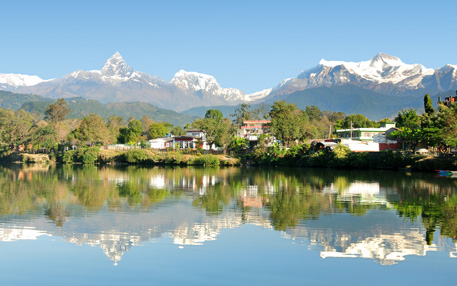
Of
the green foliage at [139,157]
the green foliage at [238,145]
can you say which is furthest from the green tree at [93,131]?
the green foliage at [238,145]

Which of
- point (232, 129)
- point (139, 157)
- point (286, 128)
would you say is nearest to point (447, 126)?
point (286, 128)

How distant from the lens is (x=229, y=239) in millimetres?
21688

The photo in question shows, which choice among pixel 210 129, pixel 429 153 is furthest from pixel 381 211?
pixel 210 129

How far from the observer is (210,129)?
332 ft

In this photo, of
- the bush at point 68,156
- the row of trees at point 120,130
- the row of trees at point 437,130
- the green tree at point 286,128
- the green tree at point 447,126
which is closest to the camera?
the green tree at point 447,126

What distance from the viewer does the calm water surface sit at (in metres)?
16.3

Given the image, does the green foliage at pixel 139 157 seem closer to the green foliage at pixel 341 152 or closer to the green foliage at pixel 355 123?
the green foliage at pixel 341 152

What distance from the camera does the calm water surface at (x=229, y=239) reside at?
16328 mm

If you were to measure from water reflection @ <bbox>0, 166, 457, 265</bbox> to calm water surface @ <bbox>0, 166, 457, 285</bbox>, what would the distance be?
7cm

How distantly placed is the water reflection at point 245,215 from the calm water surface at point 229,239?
66 mm

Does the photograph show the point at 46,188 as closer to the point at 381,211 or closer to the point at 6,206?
the point at 6,206

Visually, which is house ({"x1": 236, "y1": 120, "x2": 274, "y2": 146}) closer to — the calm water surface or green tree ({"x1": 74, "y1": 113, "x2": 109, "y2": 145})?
green tree ({"x1": 74, "y1": 113, "x2": 109, "y2": 145})

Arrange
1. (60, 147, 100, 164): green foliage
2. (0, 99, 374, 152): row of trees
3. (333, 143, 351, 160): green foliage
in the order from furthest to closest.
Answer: (60, 147, 100, 164): green foliage, (0, 99, 374, 152): row of trees, (333, 143, 351, 160): green foliage

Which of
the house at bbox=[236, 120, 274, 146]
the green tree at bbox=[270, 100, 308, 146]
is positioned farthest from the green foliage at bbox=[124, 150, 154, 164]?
the house at bbox=[236, 120, 274, 146]
